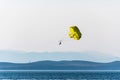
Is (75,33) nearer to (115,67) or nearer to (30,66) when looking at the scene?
(115,67)

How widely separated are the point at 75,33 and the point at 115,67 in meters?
140

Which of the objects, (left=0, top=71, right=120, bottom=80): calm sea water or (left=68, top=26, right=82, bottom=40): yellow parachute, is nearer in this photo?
(left=68, top=26, right=82, bottom=40): yellow parachute

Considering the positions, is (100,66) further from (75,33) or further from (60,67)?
(75,33)

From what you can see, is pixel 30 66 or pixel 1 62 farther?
pixel 30 66

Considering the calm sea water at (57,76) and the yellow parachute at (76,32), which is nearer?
the yellow parachute at (76,32)

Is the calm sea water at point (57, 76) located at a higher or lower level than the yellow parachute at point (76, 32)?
lower

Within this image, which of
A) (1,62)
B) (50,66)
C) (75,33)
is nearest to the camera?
(75,33)

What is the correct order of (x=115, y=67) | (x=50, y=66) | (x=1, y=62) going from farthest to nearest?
(x=50, y=66) < (x=115, y=67) < (x=1, y=62)

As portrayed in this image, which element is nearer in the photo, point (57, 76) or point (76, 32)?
point (76, 32)

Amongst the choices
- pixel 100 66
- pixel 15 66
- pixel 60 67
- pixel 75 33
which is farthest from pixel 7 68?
pixel 75 33

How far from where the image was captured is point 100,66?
588ft

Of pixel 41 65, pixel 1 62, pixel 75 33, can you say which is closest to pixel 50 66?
pixel 41 65

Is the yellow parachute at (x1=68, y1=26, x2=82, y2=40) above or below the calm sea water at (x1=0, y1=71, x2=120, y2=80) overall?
above

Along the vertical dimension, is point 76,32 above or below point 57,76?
above
